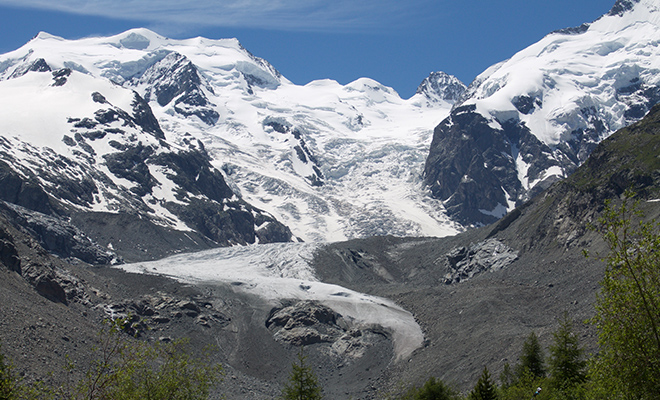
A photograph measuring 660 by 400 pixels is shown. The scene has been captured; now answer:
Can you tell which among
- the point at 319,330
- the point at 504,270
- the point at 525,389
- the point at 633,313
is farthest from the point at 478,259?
the point at 633,313

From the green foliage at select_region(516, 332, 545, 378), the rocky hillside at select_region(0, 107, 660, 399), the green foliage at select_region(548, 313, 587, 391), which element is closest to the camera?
the green foliage at select_region(548, 313, 587, 391)

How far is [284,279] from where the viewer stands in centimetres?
14812

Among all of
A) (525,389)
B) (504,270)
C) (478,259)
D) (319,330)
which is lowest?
(525,389)

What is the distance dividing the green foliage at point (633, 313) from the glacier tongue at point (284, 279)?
79024 mm

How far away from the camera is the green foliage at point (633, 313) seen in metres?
23.2

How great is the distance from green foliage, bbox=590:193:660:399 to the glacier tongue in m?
79.0

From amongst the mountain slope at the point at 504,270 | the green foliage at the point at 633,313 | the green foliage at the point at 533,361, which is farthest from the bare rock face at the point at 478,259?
the green foliage at the point at 633,313

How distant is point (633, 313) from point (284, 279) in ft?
416

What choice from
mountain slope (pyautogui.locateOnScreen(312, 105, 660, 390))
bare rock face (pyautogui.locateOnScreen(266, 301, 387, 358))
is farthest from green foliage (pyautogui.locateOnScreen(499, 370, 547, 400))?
bare rock face (pyautogui.locateOnScreen(266, 301, 387, 358))

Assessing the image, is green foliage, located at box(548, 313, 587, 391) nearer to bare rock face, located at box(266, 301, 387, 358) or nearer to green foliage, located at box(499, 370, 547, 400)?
green foliage, located at box(499, 370, 547, 400)

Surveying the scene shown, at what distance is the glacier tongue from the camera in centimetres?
11694

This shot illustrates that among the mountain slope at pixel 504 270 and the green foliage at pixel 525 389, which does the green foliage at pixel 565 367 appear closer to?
the green foliage at pixel 525 389

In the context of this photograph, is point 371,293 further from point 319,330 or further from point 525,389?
point 525,389

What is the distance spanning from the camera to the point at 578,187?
14625 cm
